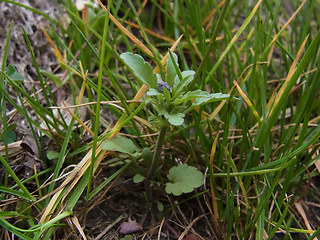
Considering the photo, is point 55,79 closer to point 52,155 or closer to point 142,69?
point 52,155

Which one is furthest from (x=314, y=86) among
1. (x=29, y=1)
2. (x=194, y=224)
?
(x=29, y=1)

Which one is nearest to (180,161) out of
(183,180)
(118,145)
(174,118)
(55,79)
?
(183,180)

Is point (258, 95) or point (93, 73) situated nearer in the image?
point (258, 95)

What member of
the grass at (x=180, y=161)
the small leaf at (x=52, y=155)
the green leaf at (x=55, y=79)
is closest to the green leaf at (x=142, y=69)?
the grass at (x=180, y=161)

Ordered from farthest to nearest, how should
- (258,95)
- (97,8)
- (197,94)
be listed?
1. (97,8)
2. (258,95)
3. (197,94)

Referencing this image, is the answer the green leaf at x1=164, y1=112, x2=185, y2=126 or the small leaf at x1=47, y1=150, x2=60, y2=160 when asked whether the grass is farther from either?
the green leaf at x1=164, y1=112, x2=185, y2=126

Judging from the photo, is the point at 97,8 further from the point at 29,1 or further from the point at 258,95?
the point at 258,95

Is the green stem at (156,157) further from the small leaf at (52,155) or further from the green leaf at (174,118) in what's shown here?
the small leaf at (52,155)
